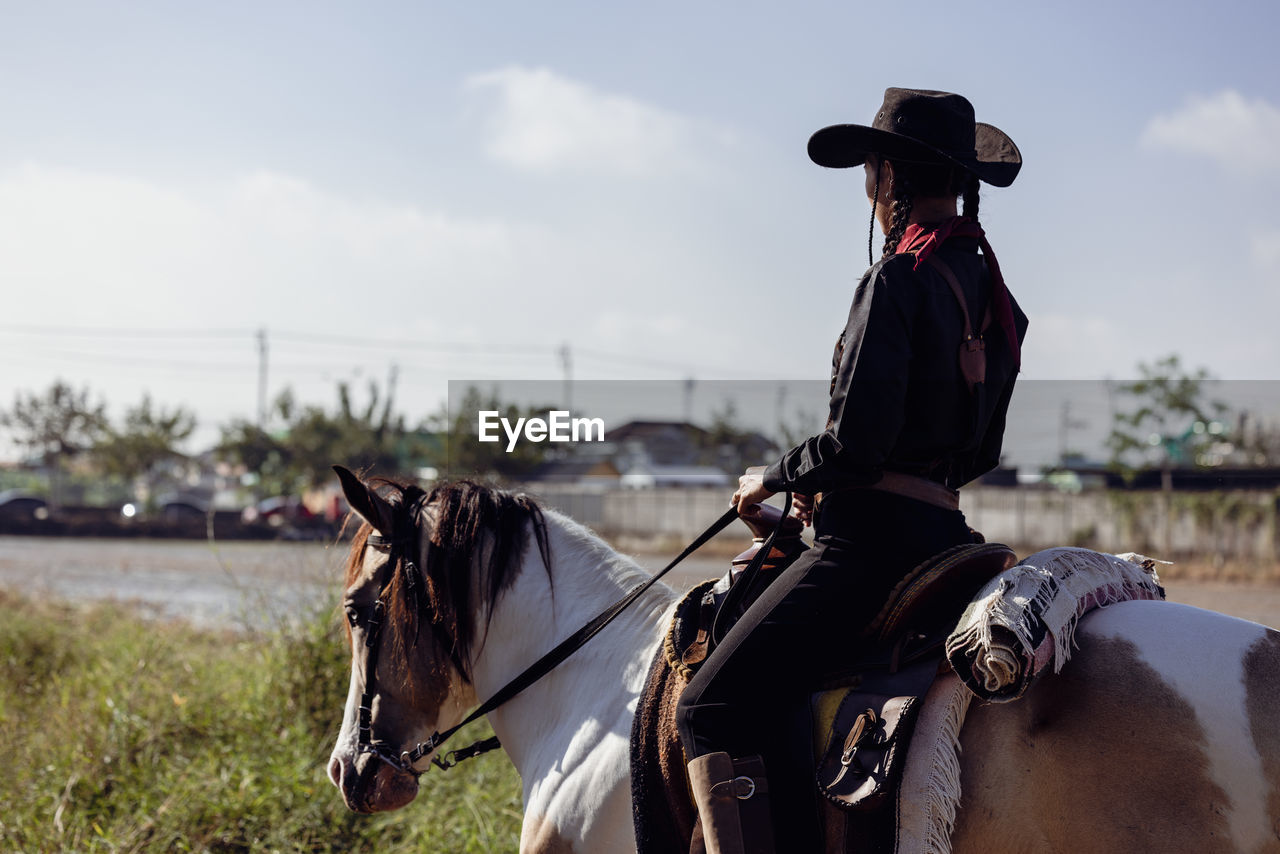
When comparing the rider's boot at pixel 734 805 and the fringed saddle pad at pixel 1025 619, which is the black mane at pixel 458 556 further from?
the fringed saddle pad at pixel 1025 619

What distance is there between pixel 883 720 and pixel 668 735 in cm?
61

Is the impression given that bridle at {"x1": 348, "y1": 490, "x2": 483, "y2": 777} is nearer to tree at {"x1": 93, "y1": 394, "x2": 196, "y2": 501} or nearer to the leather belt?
the leather belt

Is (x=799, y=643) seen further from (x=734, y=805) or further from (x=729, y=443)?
(x=729, y=443)

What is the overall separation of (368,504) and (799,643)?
1477 millimetres

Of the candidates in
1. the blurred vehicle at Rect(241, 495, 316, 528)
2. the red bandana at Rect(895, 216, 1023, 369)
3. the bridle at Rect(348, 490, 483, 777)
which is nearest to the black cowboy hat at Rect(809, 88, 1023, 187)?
the red bandana at Rect(895, 216, 1023, 369)

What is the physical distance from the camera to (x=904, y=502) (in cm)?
232

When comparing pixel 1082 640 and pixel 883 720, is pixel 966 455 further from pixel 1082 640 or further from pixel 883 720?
pixel 883 720

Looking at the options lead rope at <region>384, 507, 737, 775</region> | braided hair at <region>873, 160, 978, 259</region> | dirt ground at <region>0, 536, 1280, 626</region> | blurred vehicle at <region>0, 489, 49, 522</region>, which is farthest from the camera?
blurred vehicle at <region>0, 489, 49, 522</region>

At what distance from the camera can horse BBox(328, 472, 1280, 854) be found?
1.96 metres

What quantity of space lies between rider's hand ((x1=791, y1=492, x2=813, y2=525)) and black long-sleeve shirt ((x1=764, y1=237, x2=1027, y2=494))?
24 centimetres

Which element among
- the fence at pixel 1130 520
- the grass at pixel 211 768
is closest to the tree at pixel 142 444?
the fence at pixel 1130 520

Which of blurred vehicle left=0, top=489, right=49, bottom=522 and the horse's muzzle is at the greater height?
the horse's muzzle

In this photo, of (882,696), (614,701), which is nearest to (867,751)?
(882,696)

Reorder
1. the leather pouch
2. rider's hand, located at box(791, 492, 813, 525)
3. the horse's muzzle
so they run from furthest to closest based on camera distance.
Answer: the horse's muzzle < rider's hand, located at box(791, 492, 813, 525) < the leather pouch
